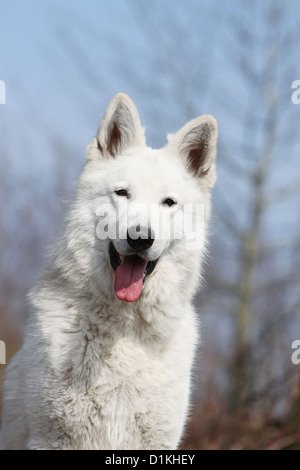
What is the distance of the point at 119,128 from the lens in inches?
168

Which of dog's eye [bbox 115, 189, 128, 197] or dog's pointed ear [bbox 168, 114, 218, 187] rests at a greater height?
dog's pointed ear [bbox 168, 114, 218, 187]

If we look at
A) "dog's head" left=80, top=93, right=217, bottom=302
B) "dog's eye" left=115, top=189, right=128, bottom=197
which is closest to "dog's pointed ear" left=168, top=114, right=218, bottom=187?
"dog's head" left=80, top=93, right=217, bottom=302

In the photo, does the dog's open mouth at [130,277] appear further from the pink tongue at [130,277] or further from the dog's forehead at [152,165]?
the dog's forehead at [152,165]

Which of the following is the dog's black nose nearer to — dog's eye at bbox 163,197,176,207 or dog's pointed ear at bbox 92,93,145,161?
dog's eye at bbox 163,197,176,207

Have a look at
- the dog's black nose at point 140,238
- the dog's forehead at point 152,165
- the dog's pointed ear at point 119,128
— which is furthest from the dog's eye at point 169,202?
the dog's pointed ear at point 119,128

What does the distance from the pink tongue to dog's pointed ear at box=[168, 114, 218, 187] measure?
0.96 metres

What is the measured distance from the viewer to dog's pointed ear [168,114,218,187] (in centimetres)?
421

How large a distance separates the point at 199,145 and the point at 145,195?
770mm

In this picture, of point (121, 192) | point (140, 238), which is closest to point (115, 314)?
point (140, 238)

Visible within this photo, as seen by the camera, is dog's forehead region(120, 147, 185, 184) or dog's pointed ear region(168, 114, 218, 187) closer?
dog's forehead region(120, 147, 185, 184)

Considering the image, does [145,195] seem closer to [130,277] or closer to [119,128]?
[130,277]

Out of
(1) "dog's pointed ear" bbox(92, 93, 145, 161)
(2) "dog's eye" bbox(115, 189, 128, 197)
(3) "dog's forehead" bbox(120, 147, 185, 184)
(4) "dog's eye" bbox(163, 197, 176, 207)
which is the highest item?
(1) "dog's pointed ear" bbox(92, 93, 145, 161)

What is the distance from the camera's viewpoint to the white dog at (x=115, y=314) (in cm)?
363
